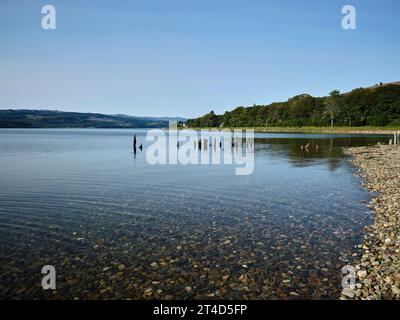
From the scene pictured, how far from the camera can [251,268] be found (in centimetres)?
1138

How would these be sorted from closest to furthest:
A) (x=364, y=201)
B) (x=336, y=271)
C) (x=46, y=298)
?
(x=46, y=298) < (x=336, y=271) < (x=364, y=201)

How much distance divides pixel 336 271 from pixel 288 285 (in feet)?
6.87

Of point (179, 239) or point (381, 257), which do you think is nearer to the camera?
point (381, 257)

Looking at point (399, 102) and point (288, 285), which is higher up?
point (399, 102)

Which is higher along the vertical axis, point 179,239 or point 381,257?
point 381,257

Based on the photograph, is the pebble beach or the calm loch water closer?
the pebble beach

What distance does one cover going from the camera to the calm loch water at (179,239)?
10.1m

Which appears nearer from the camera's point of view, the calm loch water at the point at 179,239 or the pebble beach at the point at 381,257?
the pebble beach at the point at 381,257

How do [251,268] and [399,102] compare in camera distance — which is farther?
[399,102]

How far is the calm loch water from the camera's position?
33.2 ft

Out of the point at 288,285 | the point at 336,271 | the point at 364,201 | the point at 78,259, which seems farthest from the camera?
the point at 364,201

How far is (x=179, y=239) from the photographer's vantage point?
14.4m
